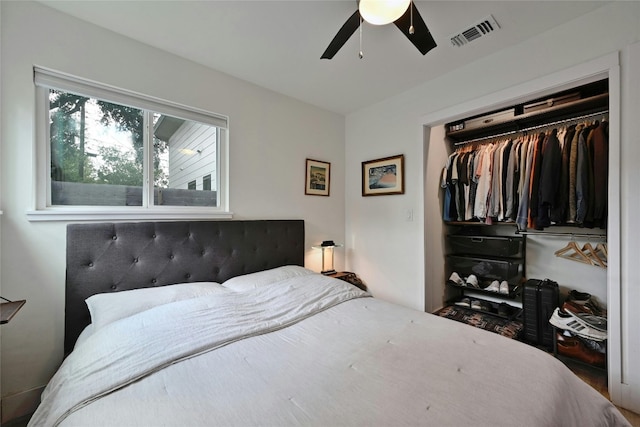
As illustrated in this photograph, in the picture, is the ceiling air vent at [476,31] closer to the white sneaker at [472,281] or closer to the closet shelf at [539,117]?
the closet shelf at [539,117]

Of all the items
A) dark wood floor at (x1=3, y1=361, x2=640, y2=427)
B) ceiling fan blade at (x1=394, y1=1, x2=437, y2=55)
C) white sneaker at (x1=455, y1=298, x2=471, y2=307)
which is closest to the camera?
ceiling fan blade at (x1=394, y1=1, x2=437, y2=55)

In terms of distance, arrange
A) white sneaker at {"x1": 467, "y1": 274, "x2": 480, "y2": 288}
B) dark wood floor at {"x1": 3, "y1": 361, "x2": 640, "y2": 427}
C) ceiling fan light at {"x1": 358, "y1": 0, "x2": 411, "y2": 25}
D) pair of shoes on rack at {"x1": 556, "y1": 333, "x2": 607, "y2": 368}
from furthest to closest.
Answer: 1. white sneaker at {"x1": 467, "y1": 274, "x2": 480, "y2": 288}
2. pair of shoes on rack at {"x1": 556, "y1": 333, "x2": 607, "y2": 368}
3. dark wood floor at {"x1": 3, "y1": 361, "x2": 640, "y2": 427}
4. ceiling fan light at {"x1": 358, "y1": 0, "x2": 411, "y2": 25}

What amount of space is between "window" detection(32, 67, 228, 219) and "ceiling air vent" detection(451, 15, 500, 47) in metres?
1.98

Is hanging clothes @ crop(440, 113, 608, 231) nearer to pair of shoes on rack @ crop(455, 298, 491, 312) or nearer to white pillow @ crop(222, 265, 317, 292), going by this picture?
pair of shoes on rack @ crop(455, 298, 491, 312)

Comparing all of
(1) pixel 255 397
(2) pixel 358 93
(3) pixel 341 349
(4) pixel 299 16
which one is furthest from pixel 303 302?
(2) pixel 358 93

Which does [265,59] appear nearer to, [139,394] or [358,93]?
[358,93]

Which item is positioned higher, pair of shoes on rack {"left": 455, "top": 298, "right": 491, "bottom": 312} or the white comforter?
the white comforter

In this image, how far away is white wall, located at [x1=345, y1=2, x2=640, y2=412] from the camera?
150 cm

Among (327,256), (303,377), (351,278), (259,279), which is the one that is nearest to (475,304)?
(351,278)

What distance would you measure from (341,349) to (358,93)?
7.99ft

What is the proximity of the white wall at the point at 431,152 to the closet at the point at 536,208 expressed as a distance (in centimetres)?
29

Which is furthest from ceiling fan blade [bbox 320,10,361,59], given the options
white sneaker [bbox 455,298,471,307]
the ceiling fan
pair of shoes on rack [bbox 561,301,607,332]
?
white sneaker [bbox 455,298,471,307]

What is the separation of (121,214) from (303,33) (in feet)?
5.90

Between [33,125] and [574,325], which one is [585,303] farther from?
[33,125]
